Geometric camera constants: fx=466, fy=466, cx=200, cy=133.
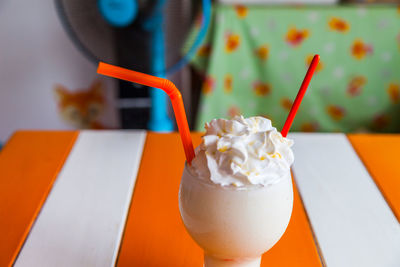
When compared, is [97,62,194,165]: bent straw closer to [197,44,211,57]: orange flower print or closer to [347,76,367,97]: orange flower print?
[197,44,211,57]: orange flower print

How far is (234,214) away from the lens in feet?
1.79

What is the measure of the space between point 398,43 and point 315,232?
1389 millimetres

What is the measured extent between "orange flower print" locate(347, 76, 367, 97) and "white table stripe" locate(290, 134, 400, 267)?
39.1 inches

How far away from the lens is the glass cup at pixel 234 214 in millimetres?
543

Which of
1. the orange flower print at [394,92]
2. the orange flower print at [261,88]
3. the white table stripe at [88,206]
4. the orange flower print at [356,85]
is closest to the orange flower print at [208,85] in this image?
the orange flower print at [261,88]

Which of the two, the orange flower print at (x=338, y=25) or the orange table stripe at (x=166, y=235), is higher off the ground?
the orange table stripe at (x=166, y=235)

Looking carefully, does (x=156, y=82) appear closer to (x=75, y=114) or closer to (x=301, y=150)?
(x=301, y=150)

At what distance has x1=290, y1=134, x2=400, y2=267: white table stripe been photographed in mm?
735

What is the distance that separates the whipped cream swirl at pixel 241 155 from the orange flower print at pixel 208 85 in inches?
52.0

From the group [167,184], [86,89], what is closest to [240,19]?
[86,89]

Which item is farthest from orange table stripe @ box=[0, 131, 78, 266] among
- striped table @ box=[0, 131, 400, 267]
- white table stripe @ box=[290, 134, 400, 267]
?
white table stripe @ box=[290, 134, 400, 267]

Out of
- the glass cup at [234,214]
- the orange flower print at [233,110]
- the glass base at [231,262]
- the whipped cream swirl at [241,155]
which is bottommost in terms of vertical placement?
the orange flower print at [233,110]

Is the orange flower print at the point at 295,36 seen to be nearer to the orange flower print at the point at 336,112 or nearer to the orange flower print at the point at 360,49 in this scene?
the orange flower print at the point at 360,49

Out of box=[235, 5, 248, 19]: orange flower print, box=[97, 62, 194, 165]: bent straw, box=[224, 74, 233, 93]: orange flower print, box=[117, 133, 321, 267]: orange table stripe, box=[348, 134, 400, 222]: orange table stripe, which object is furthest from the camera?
box=[224, 74, 233, 93]: orange flower print
